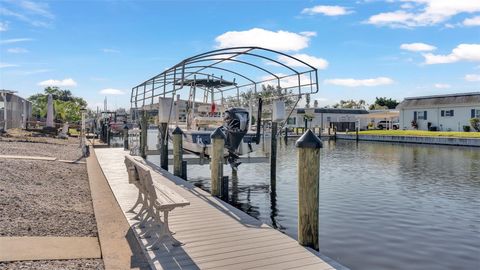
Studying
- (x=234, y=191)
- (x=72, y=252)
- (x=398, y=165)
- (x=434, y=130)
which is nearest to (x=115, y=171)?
(x=234, y=191)

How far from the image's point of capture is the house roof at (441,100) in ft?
144

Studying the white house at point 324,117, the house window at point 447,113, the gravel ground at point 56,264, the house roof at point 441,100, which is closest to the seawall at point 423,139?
the house roof at point 441,100

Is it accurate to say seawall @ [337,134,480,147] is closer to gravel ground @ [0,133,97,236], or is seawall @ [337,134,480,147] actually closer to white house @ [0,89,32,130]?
gravel ground @ [0,133,97,236]

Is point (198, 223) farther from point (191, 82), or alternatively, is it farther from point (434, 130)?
point (434, 130)

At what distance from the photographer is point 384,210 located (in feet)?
36.6

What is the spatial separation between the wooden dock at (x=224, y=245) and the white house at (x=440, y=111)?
4253 centimetres

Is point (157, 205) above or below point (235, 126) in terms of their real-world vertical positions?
below

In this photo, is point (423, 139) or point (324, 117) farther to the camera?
point (324, 117)

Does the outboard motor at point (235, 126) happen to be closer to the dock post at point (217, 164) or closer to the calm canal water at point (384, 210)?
the calm canal water at point (384, 210)

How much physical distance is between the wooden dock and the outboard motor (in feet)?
21.1

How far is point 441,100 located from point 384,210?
40.0m

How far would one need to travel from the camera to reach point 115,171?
13.6 metres

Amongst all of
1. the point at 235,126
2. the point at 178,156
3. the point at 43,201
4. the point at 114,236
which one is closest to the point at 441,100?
the point at 235,126

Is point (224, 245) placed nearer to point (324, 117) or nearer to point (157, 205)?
point (157, 205)
